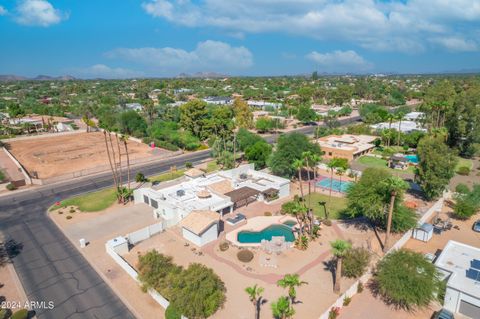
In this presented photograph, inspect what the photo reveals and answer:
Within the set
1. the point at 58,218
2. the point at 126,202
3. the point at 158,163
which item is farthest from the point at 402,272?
the point at 158,163

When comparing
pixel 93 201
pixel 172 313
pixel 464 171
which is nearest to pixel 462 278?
pixel 172 313

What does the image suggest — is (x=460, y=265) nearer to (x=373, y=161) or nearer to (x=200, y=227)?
(x=200, y=227)

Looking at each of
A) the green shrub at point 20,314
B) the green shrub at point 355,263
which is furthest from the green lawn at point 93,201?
the green shrub at point 355,263

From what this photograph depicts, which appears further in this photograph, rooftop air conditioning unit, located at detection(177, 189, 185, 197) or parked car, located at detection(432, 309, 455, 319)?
rooftop air conditioning unit, located at detection(177, 189, 185, 197)

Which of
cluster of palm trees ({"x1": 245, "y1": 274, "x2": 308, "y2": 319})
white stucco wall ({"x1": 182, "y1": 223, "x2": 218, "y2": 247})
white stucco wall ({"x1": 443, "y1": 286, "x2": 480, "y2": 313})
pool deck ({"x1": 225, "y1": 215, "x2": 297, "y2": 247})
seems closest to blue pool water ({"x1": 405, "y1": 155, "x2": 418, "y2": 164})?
pool deck ({"x1": 225, "y1": 215, "x2": 297, "y2": 247})

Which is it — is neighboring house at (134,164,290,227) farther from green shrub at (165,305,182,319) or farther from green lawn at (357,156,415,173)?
green lawn at (357,156,415,173)

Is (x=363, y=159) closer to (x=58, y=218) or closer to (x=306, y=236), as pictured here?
(x=306, y=236)
